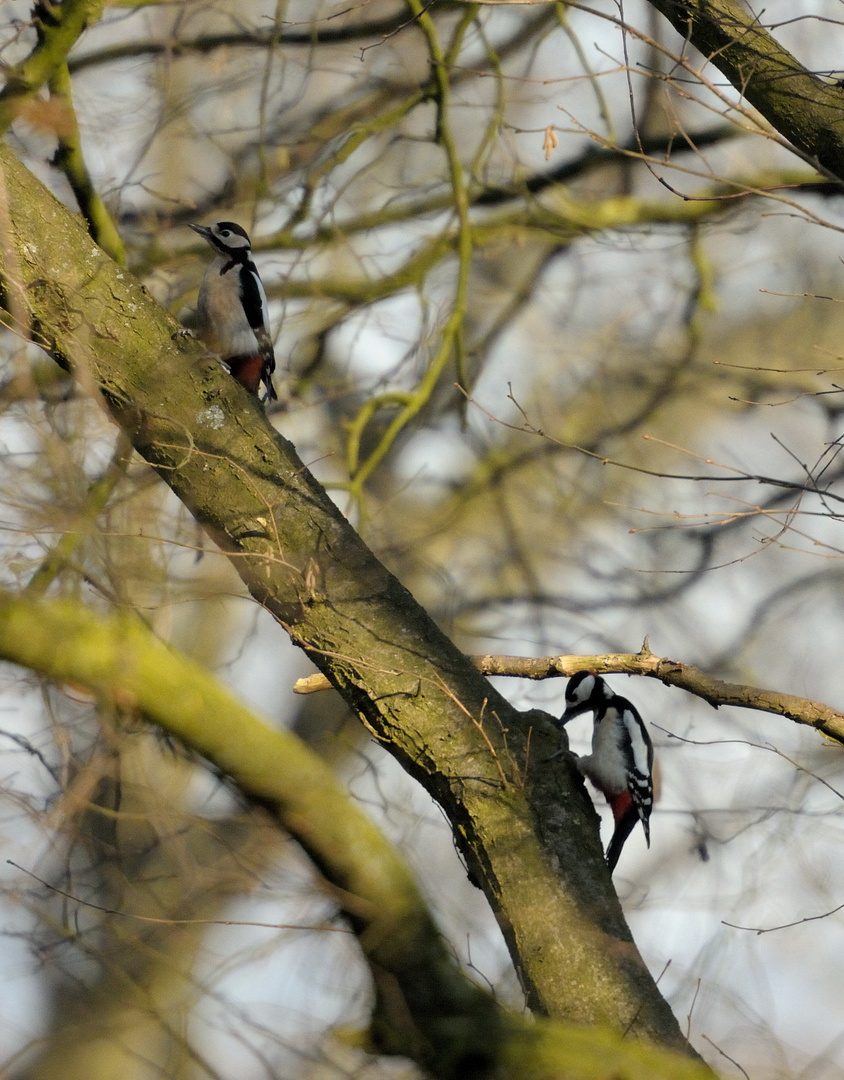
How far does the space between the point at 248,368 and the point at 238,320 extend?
23 cm

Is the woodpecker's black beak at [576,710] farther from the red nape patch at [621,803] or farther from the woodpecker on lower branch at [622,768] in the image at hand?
the red nape patch at [621,803]

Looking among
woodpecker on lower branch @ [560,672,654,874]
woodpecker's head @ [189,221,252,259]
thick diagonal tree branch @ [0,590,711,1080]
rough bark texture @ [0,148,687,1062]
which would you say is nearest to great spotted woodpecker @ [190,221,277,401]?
woodpecker's head @ [189,221,252,259]

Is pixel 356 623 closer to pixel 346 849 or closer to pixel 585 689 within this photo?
pixel 346 849

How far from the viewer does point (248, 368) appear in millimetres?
4980

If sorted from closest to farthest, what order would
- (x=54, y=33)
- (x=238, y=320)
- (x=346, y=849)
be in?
(x=346, y=849) → (x=54, y=33) → (x=238, y=320)

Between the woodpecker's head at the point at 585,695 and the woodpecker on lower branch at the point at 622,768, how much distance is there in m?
0.18

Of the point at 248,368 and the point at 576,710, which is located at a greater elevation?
the point at 248,368

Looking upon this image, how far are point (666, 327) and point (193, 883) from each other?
6.93 metres

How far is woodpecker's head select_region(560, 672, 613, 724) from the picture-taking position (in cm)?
521

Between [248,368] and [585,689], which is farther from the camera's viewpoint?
[585,689]

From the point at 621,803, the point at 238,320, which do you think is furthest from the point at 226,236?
the point at 621,803

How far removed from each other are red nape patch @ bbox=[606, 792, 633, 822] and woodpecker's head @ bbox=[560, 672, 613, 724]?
530 mm

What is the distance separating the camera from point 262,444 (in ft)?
10.1

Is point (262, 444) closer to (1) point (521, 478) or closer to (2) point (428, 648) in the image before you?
(2) point (428, 648)
